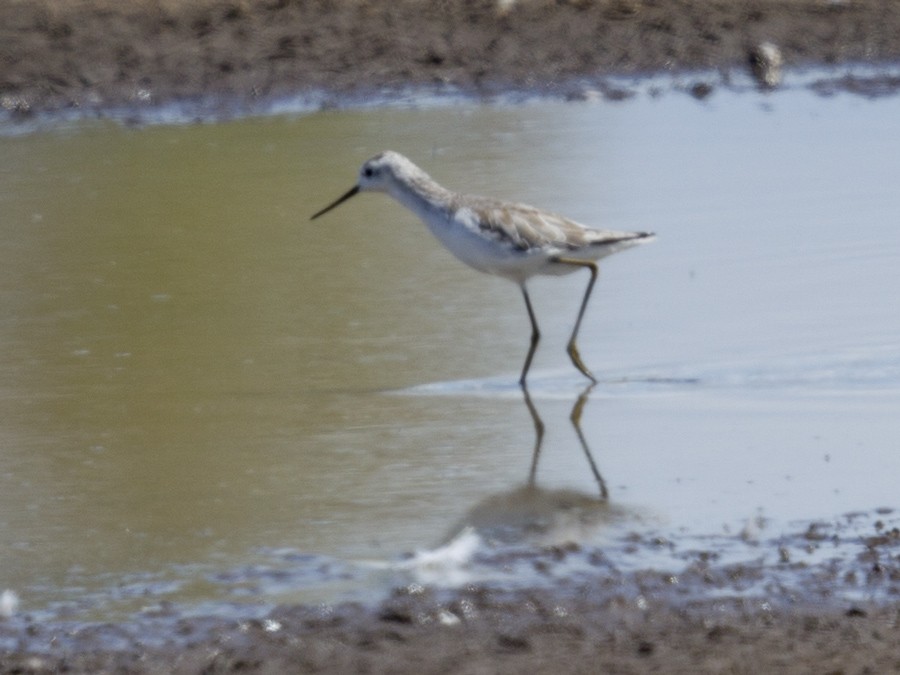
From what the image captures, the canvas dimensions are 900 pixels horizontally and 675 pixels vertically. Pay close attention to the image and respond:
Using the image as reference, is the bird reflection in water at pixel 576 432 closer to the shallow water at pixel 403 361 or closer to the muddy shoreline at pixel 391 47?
the shallow water at pixel 403 361

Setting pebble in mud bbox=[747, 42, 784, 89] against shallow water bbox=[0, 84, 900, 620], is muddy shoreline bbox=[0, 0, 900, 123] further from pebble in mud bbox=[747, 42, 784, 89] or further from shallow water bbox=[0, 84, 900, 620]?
shallow water bbox=[0, 84, 900, 620]

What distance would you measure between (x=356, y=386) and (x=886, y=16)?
347 inches

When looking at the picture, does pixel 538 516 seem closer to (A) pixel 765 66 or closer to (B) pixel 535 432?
(B) pixel 535 432

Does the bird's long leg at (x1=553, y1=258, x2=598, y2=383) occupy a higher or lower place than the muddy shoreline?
lower

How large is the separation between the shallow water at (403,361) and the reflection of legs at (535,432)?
30mm

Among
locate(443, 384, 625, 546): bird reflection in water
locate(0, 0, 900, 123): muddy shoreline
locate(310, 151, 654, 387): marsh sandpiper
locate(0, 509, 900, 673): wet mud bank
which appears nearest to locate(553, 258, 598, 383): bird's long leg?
locate(310, 151, 654, 387): marsh sandpiper

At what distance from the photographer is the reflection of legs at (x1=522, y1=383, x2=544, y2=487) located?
584 cm

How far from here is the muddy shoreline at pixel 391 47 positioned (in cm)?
1299

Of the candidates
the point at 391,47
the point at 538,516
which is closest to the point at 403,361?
the point at 538,516

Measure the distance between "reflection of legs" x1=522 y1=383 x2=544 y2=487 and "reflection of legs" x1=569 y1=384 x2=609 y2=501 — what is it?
0.13 meters

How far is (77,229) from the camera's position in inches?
385

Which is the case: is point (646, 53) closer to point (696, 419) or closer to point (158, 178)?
point (158, 178)

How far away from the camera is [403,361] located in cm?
712

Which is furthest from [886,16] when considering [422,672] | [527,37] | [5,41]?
[422,672]
